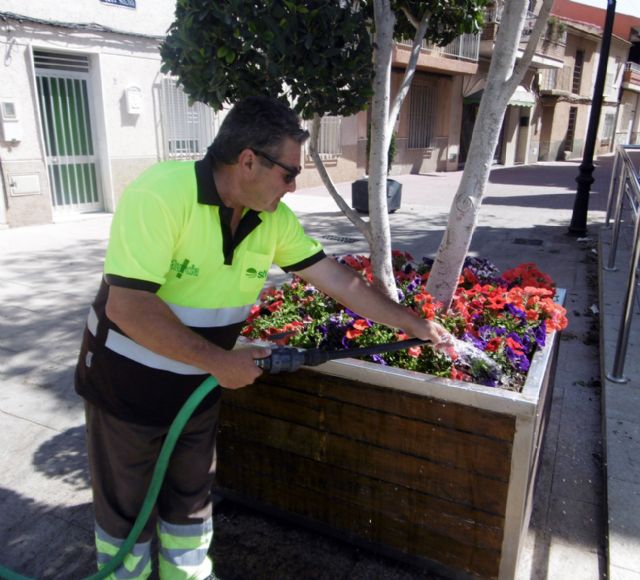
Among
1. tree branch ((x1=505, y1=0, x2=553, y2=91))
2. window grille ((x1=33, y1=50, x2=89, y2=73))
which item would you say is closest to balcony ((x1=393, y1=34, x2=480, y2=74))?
window grille ((x1=33, y1=50, x2=89, y2=73))

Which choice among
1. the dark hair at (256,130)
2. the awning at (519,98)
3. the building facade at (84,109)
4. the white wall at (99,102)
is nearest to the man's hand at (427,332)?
the dark hair at (256,130)

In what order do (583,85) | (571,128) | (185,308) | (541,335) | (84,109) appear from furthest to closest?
(571,128) < (583,85) < (84,109) < (541,335) < (185,308)

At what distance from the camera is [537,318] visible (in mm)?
2789

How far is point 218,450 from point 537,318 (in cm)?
159

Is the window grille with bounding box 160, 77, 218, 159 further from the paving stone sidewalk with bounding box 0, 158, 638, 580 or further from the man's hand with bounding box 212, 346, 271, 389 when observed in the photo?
the man's hand with bounding box 212, 346, 271, 389

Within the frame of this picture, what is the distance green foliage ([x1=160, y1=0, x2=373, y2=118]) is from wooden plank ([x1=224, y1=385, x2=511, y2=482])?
4.35 ft

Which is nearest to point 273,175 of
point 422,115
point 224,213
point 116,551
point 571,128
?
point 224,213

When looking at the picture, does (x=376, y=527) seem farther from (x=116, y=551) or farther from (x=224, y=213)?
(x=224, y=213)

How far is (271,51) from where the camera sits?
2.46m

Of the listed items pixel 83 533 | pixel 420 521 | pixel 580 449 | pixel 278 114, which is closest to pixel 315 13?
pixel 278 114

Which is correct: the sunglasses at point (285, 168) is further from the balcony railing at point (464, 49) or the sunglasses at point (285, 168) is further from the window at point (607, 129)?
the window at point (607, 129)

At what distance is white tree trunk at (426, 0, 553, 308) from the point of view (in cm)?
278

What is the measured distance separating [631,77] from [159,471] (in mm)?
41872

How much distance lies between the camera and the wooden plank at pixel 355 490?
7.08 ft
